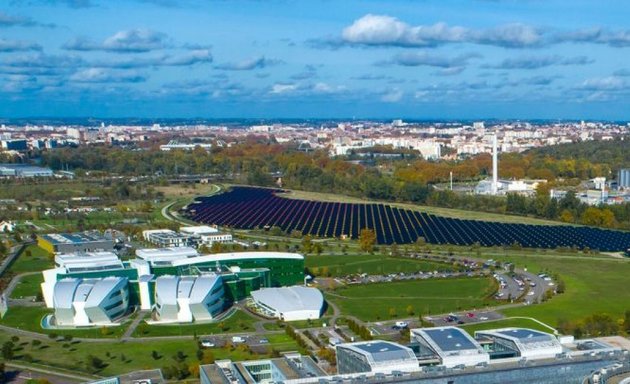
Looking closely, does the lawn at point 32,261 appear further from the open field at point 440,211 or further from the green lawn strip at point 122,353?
the open field at point 440,211

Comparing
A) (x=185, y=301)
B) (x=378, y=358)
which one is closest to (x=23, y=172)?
(x=185, y=301)

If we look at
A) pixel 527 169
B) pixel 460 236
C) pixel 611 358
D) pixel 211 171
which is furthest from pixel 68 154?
pixel 611 358

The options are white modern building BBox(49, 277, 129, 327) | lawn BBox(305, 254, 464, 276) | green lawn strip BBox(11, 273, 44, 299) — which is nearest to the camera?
white modern building BBox(49, 277, 129, 327)

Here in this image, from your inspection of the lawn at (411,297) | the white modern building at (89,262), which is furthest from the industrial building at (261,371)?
the white modern building at (89,262)

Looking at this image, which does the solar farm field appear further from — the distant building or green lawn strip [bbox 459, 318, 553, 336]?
the distant building


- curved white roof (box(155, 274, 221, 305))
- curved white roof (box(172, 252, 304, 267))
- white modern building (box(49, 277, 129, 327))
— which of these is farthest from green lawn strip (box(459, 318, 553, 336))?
white modern building (box(49, 277, 129, 327))

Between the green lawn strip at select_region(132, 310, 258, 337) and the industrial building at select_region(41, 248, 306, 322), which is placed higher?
the industrial building at select_region(41, 248, 306, 322)

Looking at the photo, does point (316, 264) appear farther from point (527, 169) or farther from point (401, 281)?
point (527, 169)
